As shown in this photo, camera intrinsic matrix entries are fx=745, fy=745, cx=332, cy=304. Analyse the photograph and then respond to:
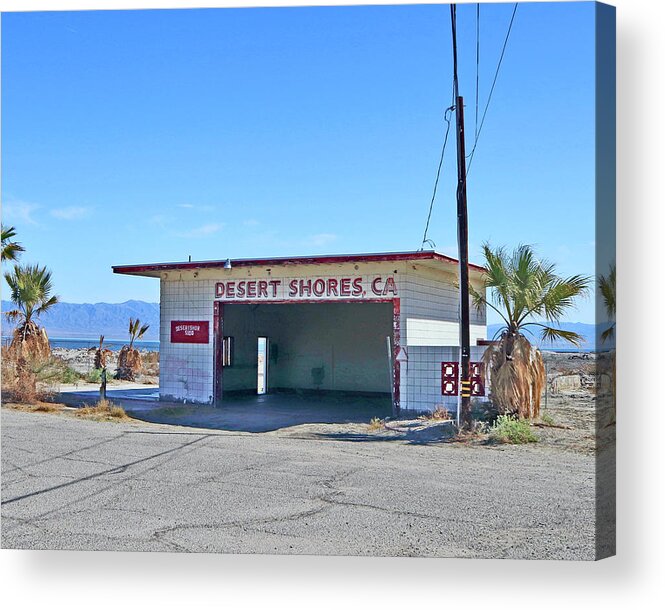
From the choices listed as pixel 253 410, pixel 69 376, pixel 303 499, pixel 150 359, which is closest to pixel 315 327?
pixel 253 410

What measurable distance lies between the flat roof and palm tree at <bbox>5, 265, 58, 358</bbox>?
3050 millimetres

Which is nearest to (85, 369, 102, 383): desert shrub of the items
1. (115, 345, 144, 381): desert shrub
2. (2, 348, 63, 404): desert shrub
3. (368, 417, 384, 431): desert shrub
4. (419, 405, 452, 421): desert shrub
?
(115, 345, 144, 381): desert shrub

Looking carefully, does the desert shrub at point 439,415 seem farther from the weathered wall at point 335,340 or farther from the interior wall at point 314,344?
the interior wall at point 314,344

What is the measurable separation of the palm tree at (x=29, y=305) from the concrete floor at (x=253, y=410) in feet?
5.34

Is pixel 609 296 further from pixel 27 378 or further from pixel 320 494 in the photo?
pixel 27 378

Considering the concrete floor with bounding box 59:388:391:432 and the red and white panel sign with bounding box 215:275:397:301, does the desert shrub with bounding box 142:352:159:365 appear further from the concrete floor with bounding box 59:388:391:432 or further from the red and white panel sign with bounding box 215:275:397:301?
the red and white panel sign with bounding box 215:275:397:301

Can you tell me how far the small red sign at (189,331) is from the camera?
18203 millimetres

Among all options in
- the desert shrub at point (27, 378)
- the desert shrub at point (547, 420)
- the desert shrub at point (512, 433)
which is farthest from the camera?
the desert shrub at point (27, 378)

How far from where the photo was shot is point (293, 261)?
1628cm

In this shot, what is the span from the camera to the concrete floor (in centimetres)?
1531

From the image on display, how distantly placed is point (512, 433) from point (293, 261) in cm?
650

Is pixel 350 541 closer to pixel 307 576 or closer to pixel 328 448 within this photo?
pixel 307 576

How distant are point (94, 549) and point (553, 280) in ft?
27.0

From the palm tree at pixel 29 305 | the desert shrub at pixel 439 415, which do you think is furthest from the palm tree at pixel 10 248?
the desert shrub at pixel 439 415
